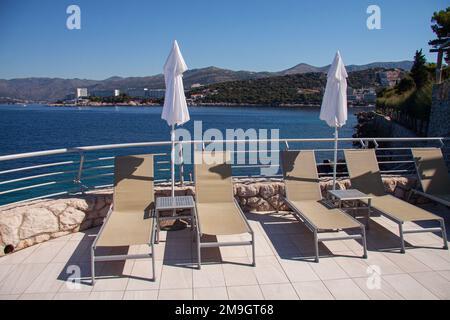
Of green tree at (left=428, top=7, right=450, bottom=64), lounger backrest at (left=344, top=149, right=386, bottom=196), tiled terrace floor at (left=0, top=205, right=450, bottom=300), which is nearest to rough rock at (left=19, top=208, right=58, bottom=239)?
tiled terrace floor at (left=0, top=205, right=450, bottom=300)

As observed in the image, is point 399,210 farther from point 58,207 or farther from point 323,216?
point 58,207

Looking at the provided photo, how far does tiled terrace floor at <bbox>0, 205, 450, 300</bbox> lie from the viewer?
10.1 ft

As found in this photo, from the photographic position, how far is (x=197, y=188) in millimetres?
4746

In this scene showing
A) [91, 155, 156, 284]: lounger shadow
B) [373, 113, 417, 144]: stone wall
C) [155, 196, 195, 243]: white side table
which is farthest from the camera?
[373, 113, 417, 144]: stone wall

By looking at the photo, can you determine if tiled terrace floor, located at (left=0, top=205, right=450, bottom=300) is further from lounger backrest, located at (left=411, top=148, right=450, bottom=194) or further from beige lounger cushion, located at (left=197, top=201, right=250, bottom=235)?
lounger backrest, located at (left=411, top=148, right=450, bottom=194)

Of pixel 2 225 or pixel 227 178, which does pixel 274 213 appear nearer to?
pixel 227 178

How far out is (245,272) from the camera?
11.5 ft

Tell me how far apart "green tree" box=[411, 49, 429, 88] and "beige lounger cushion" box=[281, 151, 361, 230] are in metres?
25.0

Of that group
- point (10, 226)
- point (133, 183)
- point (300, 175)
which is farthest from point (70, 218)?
point (300, 175)

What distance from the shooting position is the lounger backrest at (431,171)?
17.2ft

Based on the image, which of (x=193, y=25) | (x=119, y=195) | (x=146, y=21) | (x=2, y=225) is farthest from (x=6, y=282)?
(x=146, y=21)

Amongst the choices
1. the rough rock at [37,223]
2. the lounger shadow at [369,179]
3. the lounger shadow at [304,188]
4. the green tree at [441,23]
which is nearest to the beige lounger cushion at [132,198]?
the rough rock at [37,223]

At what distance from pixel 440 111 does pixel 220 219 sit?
12.5 m
